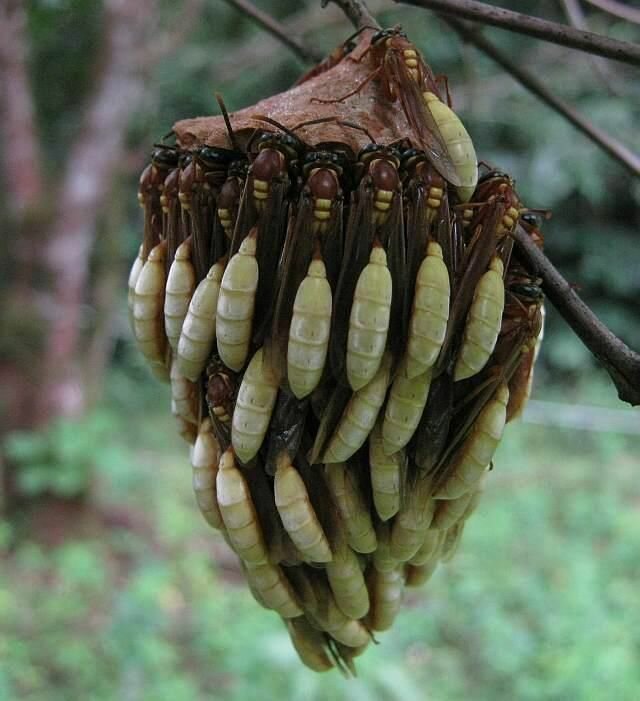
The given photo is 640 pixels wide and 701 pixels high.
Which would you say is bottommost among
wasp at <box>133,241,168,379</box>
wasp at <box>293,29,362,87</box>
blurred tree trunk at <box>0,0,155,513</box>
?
blurred tree trunk at <box>0,0,155,513</box>

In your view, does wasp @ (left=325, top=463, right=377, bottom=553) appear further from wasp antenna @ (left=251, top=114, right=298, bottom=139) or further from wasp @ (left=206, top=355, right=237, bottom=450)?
wasp antenna @ (left=251, top=114, right=298, bottom=139)

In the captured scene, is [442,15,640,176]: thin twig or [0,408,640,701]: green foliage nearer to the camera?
[442,15,640,176]: thin twig

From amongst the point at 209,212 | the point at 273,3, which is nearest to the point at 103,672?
the point at 209,212

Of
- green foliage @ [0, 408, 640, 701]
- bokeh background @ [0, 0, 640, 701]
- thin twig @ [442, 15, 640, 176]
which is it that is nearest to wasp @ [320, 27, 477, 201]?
thin twig @ [442, 15, 640, 176]

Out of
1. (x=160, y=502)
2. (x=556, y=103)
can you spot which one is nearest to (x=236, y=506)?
(x=556, y=103)

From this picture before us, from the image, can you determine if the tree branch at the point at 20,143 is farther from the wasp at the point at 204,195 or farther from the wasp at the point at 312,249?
the wasp at the point at 312,249

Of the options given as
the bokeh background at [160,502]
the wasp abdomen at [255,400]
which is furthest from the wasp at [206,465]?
the bokeh background at [160,502]

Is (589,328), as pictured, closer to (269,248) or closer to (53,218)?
(269,248)
